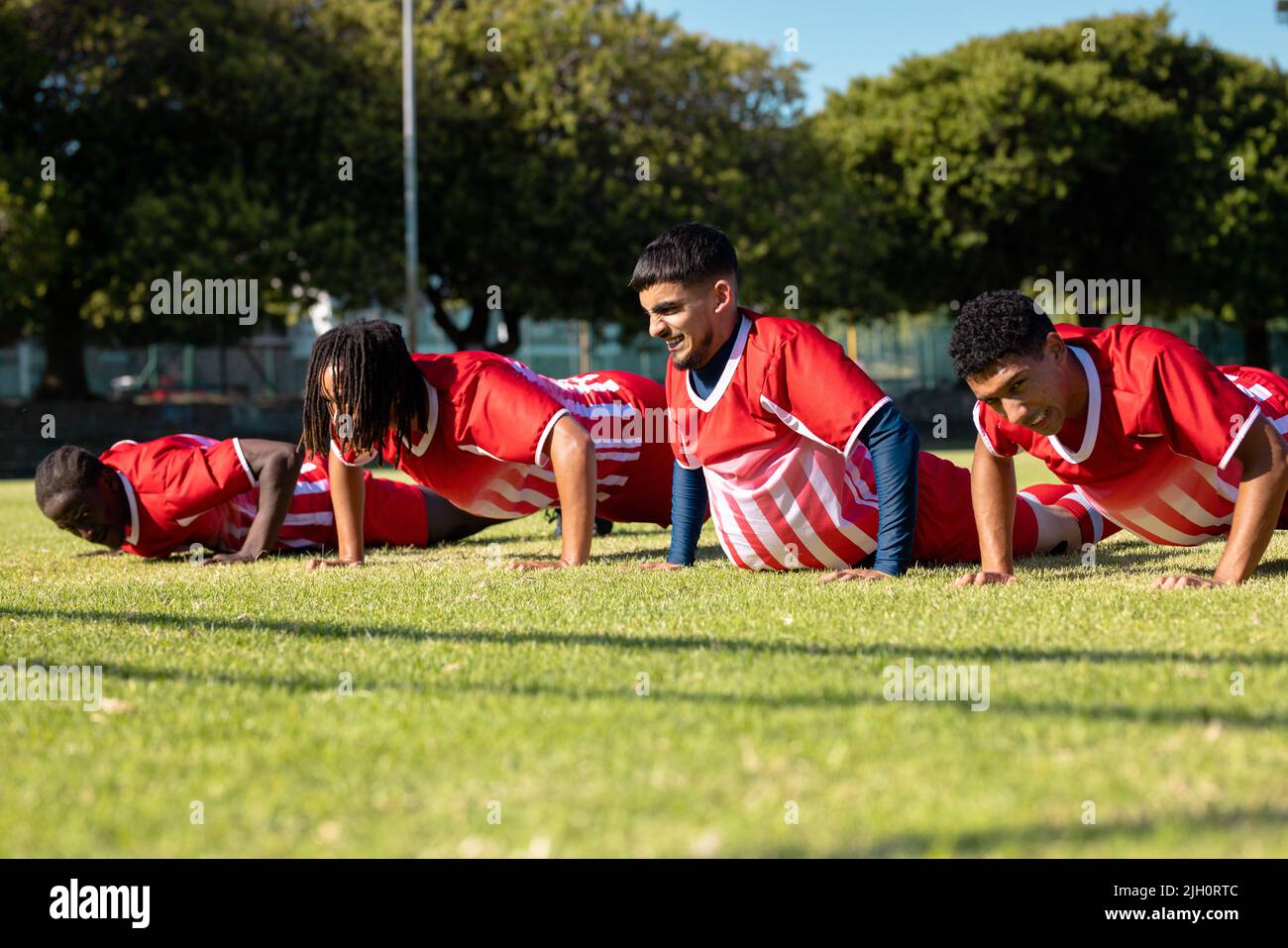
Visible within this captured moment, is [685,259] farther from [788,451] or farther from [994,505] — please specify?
[994,505]

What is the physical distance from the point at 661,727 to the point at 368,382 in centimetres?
400

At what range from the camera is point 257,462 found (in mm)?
8531

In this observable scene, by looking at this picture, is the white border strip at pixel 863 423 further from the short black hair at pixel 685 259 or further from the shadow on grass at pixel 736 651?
the shadow on grass at pixel 736 651

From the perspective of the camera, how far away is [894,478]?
609 centimetres

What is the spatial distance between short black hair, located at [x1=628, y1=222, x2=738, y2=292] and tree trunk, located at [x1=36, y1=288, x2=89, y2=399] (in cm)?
2655

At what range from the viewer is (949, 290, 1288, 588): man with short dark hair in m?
5.42

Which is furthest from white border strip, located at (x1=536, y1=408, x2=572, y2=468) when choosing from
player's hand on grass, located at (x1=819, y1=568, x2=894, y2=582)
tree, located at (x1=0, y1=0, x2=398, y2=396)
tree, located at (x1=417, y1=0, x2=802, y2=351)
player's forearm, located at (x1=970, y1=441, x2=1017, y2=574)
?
tree, located at (x1=417, y1=0, x2=802, y2=351)

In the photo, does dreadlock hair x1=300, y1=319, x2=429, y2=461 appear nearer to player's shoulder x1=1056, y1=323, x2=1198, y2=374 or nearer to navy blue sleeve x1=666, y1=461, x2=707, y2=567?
navy blue sleeve x1=666, y1=461, x2=707, y2=567

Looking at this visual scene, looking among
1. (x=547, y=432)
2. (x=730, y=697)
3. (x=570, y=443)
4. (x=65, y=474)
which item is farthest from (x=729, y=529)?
(x=65, y=474)

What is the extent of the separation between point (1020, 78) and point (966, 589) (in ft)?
103

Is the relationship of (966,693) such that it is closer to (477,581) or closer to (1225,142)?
(477,581)

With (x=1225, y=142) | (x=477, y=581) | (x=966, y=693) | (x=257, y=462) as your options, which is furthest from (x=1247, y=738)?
(x=1225, y=142)

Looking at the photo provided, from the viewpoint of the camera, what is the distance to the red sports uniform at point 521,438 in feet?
23.7

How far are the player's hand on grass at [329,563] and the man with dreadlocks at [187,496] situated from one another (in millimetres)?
670
